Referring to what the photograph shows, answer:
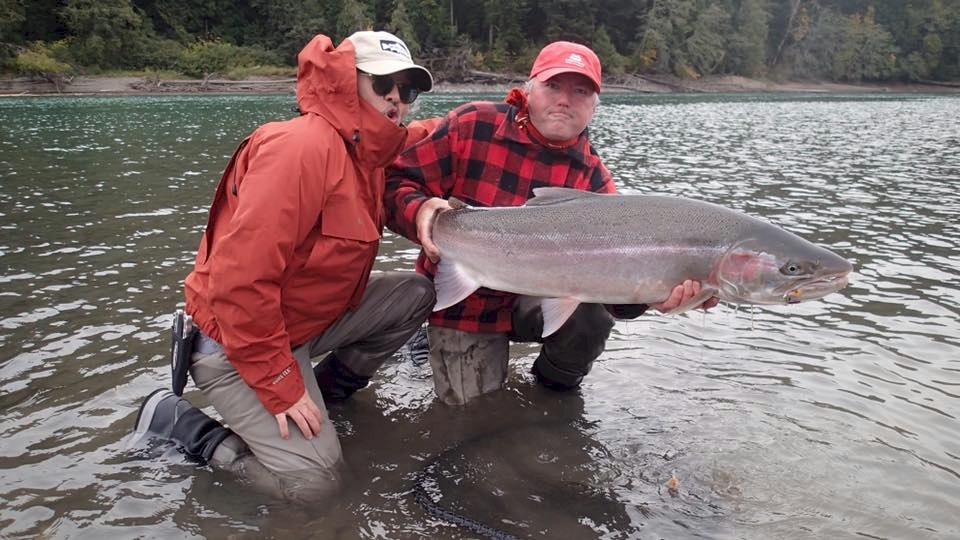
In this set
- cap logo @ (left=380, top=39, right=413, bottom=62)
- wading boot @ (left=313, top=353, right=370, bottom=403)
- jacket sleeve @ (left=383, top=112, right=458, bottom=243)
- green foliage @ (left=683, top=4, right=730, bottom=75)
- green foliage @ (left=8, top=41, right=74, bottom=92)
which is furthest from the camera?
green foliage @ (left=683, top=4, right=730, bottom=75)

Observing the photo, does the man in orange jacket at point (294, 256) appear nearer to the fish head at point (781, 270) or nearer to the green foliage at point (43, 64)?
the fish head at point (781, 270)

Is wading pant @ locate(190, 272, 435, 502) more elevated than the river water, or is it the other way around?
wading pant @ locate(190, 272, 435, 502)

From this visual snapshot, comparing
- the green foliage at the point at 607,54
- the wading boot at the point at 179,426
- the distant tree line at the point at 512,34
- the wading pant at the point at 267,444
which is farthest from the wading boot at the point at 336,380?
the green foliage at the point at 607,54

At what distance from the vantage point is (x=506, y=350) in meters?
5.44

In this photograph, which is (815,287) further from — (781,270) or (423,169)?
(423,169)

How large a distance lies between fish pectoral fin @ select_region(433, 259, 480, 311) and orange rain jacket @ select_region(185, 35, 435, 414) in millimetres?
567

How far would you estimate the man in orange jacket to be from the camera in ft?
11.3

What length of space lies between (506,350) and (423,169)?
1574 millimetres

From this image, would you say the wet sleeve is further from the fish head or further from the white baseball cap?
the white baseball cap

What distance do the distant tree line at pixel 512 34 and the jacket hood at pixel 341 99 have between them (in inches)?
2178

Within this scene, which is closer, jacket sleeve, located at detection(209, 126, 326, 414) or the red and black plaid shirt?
jacket sleeve, located at detection(209, 126, 326, 414)

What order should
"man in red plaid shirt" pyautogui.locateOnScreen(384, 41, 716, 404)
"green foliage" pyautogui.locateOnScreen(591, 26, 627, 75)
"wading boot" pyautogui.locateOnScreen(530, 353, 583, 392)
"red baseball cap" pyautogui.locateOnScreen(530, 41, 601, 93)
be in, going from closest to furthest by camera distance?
"red baseball cap" pyautogui.locateOnScreen(530, 41, 601, 93)
"man in red plaid shirt" pyautogui.locateOnScreen(384, 41, 716, 404)
"wading boot" pyautogui.locateOnScreen(530, 353, 583, 392)
"green foliage" pyautogui.locateOnScreen(591, 26, 627, 75)

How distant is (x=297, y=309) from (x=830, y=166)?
1991cm

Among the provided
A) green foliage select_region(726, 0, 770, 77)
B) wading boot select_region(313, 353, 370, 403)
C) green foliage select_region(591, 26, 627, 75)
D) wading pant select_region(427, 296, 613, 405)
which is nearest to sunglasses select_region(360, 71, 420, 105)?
wading pant select_region(427, 296, 613, 405)
